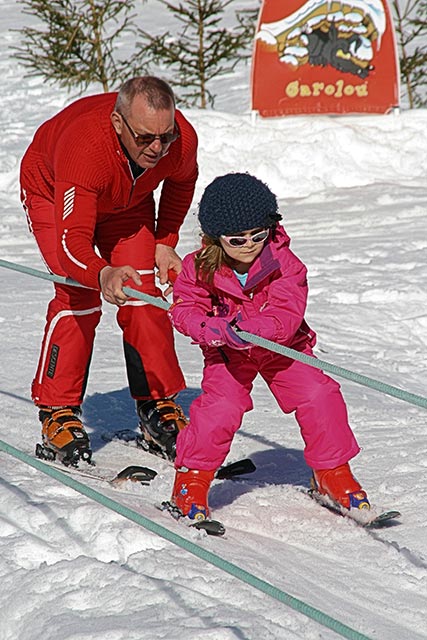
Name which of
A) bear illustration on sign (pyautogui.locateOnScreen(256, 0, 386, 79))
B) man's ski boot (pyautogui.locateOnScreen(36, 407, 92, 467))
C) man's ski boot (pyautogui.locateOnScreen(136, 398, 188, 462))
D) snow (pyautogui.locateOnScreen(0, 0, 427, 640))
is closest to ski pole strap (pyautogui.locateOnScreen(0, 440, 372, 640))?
snow (pyautogui.locateOnScreen(0, 0, 427, 640))

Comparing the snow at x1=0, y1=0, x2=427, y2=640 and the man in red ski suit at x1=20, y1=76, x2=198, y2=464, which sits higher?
the man in red ski suit at x1=20, y1=76, x2=198, y2=464

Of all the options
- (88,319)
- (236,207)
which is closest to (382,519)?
(236,207)

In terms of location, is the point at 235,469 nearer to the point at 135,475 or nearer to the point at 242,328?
the point at 135,475

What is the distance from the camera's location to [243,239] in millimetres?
3539

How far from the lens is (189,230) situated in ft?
32.8

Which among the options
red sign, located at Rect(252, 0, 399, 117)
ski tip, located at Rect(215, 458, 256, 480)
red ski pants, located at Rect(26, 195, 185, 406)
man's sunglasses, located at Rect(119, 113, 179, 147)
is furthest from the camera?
red sign, located at Rect(252, 0, 399, 117)

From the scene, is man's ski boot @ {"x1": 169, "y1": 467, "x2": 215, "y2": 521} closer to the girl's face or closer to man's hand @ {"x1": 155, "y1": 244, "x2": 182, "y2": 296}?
Result: the girl's face

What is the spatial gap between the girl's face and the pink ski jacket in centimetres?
3

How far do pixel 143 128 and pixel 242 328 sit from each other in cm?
89

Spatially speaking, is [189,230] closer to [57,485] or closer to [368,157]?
[368,157]

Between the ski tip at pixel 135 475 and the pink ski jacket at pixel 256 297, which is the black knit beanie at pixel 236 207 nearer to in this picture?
the pink ski jacket at pixel 256 297

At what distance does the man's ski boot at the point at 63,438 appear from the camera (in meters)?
4.43

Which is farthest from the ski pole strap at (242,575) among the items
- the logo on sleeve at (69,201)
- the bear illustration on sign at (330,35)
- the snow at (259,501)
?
the bear illustration on sign at (330,35)

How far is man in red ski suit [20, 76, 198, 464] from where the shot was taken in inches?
155
